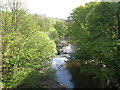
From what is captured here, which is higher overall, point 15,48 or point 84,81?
point 15,48

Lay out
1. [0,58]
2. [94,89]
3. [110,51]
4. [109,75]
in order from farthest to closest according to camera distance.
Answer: [94,89] < [109,75] < [110,51] < [0,58]

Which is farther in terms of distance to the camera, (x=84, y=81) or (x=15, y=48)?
(x=84, y=81)

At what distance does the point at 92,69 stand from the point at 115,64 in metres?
1.66

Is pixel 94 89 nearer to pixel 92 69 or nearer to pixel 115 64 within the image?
pixel 92 69

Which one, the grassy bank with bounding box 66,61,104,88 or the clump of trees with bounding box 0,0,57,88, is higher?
the clump of trees with bounding box 0,0,57,88

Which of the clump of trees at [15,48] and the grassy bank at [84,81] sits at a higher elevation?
the clump of trees at [15,48]

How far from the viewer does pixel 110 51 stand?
6711 millimetres

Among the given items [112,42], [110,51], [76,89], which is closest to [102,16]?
[112,42]

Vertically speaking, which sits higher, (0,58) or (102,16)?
(102,16)

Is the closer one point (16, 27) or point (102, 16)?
point (16, 27)

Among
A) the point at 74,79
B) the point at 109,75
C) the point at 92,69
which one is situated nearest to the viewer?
the point at 109,75

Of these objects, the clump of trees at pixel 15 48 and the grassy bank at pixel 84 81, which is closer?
the clump of trees at pixel 15 48

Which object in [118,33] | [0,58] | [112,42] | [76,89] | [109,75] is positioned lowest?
[76,89]

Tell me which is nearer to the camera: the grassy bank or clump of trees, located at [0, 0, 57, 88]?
clump of trees, located at [0, 0, 57, 88]
